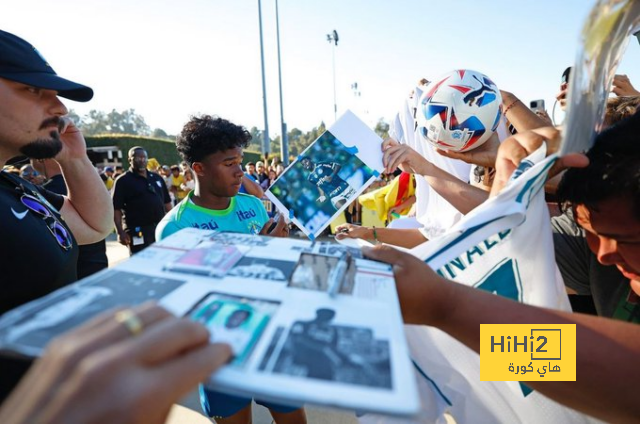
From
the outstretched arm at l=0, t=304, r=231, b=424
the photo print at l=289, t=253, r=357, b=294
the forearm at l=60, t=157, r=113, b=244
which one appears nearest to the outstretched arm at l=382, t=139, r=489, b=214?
the photo print at l=289, t=253, r=357, b=294

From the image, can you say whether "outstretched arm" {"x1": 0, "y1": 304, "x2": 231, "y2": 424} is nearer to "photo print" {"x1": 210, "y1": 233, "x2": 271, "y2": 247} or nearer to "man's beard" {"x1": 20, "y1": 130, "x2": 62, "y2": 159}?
"photo print" {"x1": 210, "y1": 233, "x2": 271, "y2": 247}

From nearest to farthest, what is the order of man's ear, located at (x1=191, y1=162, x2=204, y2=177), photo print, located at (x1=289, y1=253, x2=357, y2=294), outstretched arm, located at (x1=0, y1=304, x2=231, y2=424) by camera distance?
1. outstretched arm, located at (x1=0, y1=304, x2=231, y2=424)
2. photo print, located at (x1=289, y1=253, x2=357, y2=294)
3. man's ear, located at (x1=191, y1=162, x2=204, y2=177)

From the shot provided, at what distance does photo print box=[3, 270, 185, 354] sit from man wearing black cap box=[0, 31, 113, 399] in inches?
23.1

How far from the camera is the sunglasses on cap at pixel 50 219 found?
3.83 feet

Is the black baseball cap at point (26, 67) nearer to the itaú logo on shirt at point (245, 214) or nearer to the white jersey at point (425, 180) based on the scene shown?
the itaú logo on shirt at point (245, 214)

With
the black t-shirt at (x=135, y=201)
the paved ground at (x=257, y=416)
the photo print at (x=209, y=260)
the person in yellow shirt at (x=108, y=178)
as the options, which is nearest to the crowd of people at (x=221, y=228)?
the photo print at (x=209, y=260)

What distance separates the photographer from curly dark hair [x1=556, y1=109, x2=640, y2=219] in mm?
819

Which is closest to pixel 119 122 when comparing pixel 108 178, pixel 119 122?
pixel 119 122

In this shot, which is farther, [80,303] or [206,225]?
[206,225]

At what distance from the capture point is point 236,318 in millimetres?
560

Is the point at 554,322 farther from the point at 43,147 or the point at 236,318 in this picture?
the point at 43,147

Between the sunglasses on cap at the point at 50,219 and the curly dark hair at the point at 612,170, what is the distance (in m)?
1.64

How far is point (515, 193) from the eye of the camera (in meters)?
0.85

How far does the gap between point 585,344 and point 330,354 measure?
66 centimetres
